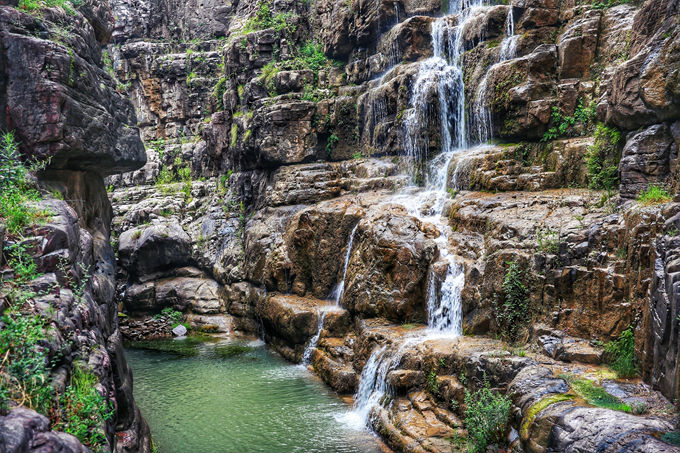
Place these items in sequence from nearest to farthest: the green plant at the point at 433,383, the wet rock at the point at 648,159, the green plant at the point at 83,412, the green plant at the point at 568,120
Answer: the green plant at the point at 83,412 → the wet rock at the point at 648,159 → the green plant at the point at 433,383 → the green plant at the point at 568,120

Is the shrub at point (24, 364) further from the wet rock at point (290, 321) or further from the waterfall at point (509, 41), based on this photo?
the waterfall at point (509, 41)

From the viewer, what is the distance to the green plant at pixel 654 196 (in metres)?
9.40

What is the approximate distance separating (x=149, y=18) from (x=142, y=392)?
35.5 meters

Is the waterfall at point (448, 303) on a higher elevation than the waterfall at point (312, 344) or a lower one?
higher

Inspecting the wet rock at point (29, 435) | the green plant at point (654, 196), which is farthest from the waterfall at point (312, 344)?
the wet rock at point (29, 435)

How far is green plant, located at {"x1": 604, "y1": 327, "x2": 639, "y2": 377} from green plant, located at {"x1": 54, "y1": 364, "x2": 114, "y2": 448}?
9132mm

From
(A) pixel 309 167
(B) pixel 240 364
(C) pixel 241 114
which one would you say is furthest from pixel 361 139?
(B) pixel 240 364

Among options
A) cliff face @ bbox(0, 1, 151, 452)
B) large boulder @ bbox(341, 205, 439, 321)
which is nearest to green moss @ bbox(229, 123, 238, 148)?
cliff face @ bbox(0, 1, 151, 452)

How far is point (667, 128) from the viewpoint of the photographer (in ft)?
33.0

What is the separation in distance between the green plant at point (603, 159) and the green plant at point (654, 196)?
2485 millimetres

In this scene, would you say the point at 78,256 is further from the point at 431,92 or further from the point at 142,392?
the point at 431,92

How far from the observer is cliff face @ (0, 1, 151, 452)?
675cm

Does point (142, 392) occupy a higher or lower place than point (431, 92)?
lower

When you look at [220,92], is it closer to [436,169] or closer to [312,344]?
[436,169]
